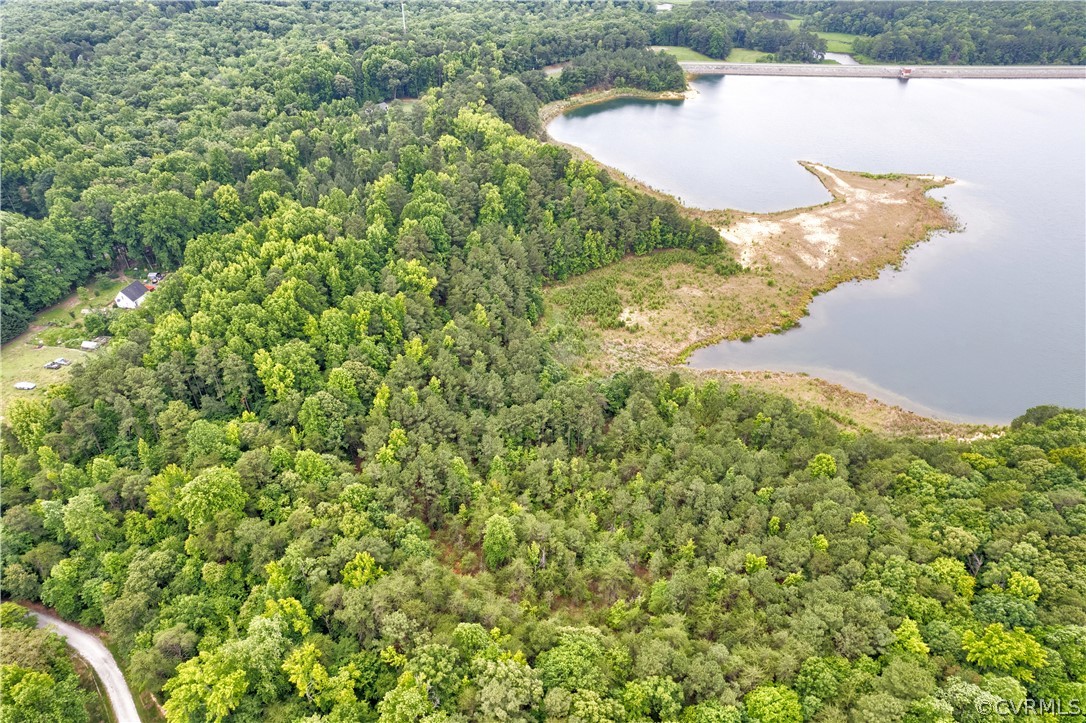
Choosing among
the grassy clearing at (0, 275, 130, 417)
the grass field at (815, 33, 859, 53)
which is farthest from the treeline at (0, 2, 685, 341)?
the grass field at (815, 33, 859, 53)

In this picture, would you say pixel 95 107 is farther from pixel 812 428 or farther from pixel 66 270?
pixel 812 428

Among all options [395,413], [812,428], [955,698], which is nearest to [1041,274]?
[812,428]

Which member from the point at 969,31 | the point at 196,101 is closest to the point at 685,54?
the point at 969,31

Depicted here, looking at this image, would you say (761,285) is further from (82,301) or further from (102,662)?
(82,301)

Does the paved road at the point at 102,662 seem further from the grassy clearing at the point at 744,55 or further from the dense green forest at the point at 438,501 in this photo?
the grassy clearing at the point at 744,55

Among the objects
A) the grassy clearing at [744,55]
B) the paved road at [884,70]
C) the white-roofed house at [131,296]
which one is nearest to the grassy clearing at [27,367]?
the white-roofed house at [131,296]
